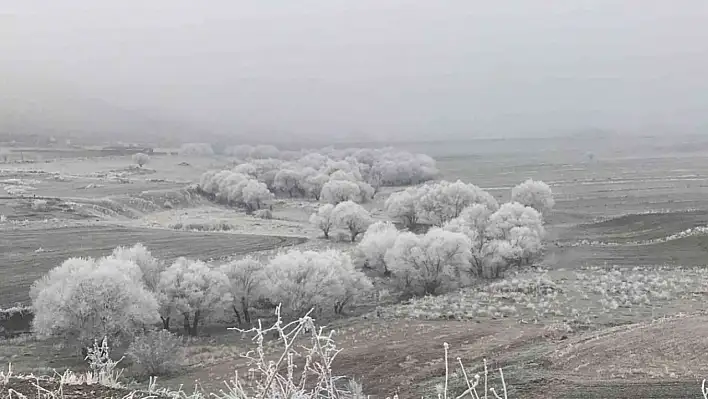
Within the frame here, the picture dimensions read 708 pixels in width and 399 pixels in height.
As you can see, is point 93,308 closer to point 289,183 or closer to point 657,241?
point 657,241

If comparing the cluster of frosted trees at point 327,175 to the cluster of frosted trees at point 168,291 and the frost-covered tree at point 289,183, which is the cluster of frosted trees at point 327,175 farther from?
the cluster of frosted trees at point 168,291

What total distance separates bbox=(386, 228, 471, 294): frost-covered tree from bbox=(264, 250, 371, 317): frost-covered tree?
479cm

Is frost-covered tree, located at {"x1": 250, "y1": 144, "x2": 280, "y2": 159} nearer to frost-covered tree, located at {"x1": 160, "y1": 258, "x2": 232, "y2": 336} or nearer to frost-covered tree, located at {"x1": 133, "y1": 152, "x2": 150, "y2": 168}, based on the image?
frost-covered tree, located at {"x1": 133, "y1": 152, "x2": 150, "y2": 168}

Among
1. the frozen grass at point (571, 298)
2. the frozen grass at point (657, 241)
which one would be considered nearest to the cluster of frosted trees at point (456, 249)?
the frozen grass at point (571, 298)

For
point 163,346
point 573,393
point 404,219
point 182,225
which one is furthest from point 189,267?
point 404,219

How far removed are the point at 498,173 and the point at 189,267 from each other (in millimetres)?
108520

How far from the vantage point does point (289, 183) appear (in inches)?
4250

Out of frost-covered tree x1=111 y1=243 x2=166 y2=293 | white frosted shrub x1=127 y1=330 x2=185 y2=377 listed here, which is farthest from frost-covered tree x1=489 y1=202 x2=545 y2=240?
white frosted shrub x1=127 y1=330 x2=185 y2=377

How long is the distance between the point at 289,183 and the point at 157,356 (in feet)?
276

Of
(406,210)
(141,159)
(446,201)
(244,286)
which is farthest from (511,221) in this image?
(141,159)

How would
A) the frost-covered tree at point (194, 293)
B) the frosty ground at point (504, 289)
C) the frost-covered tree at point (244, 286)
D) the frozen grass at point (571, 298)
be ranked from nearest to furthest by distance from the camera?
the frosty ground at point (504, 289)
the frozen grass at point (571, 298)
the frost-covered tree at point (194, 293)
the frost-covered tree at point (244, 286)

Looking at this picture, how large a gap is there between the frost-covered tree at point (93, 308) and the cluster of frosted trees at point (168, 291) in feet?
0.14

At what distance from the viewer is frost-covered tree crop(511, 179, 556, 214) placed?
72.4 metres

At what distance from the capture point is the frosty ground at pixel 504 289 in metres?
19.6
